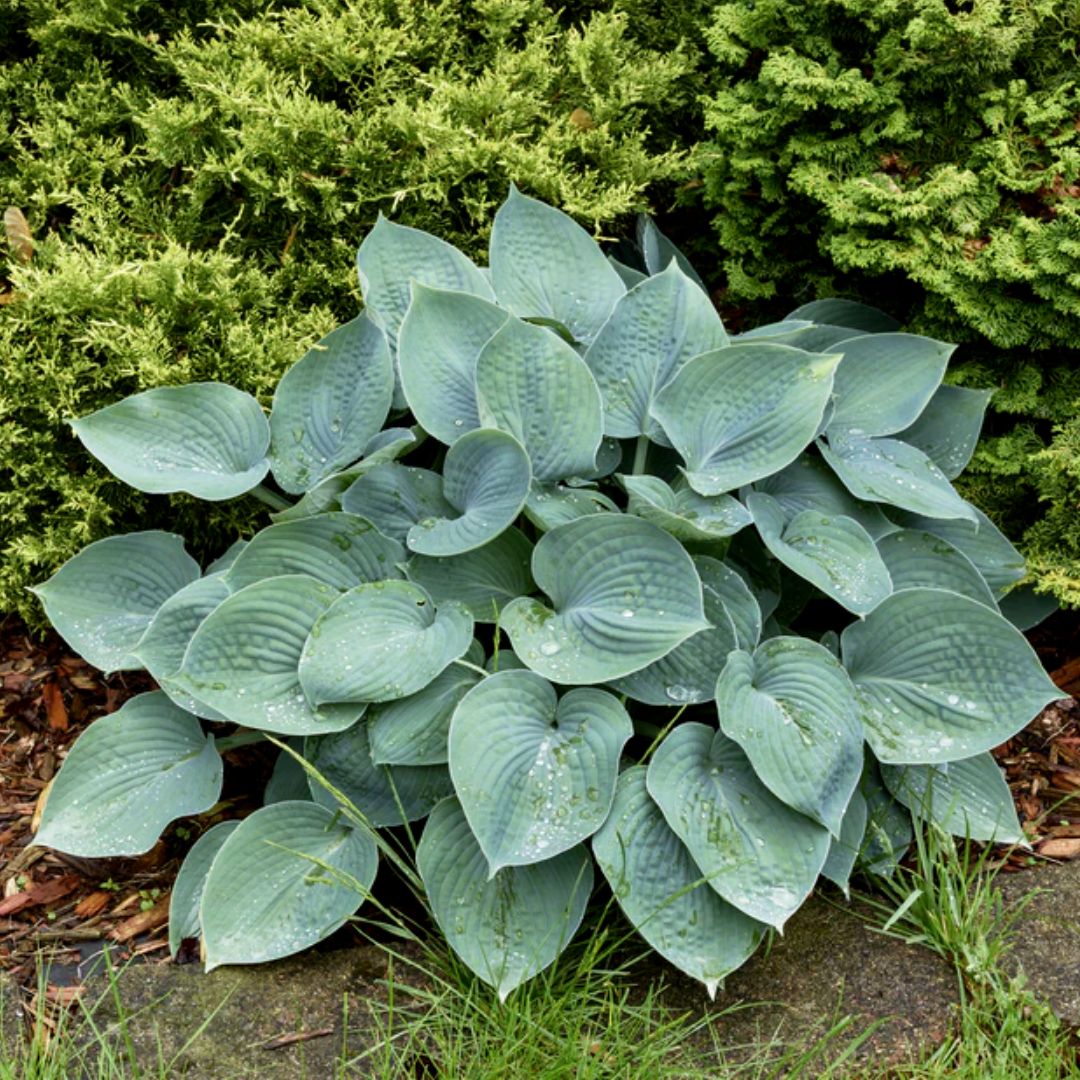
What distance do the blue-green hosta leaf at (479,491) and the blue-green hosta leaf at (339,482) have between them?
14cm

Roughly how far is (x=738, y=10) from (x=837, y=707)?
1.94 metres

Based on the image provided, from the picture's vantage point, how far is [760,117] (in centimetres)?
318

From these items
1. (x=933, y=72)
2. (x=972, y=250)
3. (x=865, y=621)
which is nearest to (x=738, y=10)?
(x=933, y=72)

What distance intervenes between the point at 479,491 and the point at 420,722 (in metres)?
0.51

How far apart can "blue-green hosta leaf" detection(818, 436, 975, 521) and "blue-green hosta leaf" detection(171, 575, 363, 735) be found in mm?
1205

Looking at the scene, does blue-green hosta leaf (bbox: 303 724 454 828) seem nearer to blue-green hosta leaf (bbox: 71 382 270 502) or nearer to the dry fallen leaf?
blue-green hosta leaf (bbox: 71 382 270 502)

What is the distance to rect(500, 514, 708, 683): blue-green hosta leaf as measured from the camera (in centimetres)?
238

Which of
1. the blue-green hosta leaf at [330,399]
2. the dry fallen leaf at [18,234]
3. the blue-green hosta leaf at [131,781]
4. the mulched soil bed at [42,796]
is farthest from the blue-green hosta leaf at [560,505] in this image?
the dry fallen leaf at [18,234]

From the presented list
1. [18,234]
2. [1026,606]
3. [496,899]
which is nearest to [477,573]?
[496,899]

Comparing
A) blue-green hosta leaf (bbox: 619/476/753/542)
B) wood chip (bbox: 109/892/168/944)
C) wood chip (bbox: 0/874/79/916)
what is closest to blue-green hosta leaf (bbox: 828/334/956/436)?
blue-green hosta leaf (bbox: 619/476/753/542)

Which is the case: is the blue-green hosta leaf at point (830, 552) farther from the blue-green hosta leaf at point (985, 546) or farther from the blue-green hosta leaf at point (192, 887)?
the blue-green hosta leaf at point (192, 887)

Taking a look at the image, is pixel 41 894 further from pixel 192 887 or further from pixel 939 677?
pixel 939 677

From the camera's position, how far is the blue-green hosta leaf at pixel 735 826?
2.31 m

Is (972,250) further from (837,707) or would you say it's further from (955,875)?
(955,875)
